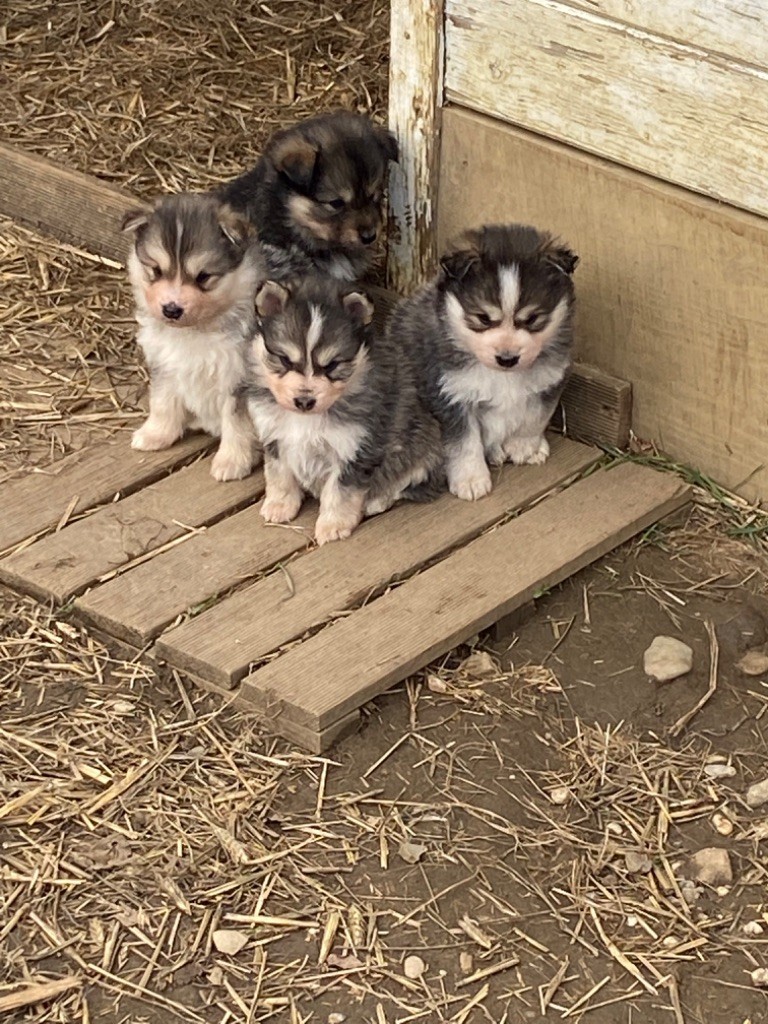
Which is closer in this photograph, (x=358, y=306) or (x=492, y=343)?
(x=358, y=306)

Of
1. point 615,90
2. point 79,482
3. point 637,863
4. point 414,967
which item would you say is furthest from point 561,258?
point 414,967

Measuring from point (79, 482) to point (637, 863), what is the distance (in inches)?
92.7

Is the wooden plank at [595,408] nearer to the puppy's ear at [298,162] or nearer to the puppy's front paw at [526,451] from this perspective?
the puppy's front paw at [526,451]

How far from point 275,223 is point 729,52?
1.74 m

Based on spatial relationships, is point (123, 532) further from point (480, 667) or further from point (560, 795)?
point (560, 795)

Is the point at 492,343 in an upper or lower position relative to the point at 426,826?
upper

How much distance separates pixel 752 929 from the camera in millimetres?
4320

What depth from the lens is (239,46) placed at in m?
8.27

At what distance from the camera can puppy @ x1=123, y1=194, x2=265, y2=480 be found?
18.4 ft

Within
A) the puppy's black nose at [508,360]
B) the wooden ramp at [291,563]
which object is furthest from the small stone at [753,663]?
the puppy's black nose at [508,360]

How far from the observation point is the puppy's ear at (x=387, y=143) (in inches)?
241

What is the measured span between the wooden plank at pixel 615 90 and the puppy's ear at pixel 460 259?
1.85 feet

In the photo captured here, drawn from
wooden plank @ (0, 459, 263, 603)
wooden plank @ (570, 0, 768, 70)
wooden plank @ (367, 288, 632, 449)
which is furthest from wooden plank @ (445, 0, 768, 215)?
wooden plank @ (0, 459, 263, 603)

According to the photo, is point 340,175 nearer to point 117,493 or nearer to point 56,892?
point 117,493
